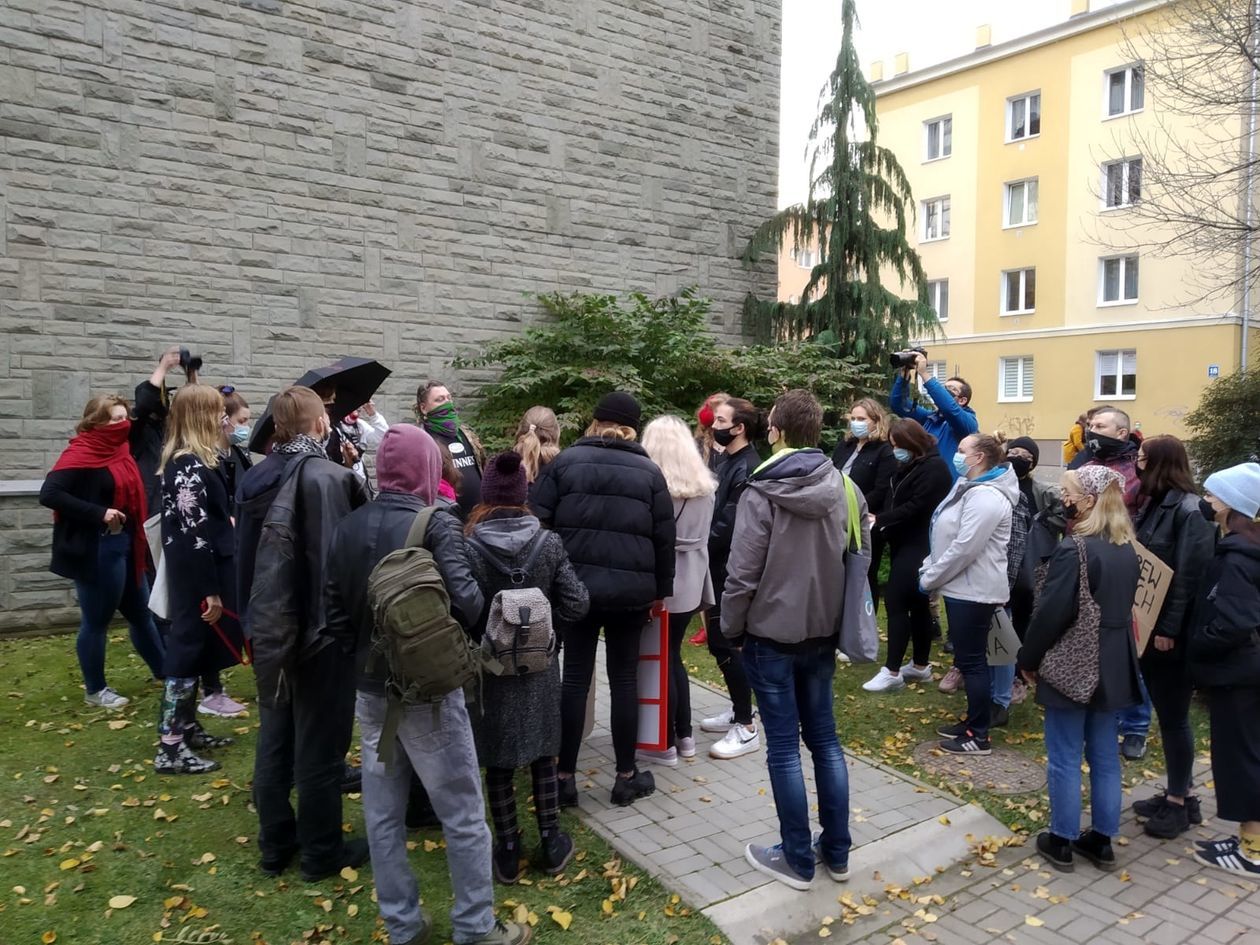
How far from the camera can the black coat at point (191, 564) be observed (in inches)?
179

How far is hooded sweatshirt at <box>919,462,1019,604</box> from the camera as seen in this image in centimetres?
533

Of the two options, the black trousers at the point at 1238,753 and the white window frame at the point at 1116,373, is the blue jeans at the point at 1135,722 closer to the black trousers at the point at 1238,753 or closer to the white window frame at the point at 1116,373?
the black trousers at the point at 1238,753

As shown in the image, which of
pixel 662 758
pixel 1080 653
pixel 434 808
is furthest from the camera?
pixel 662 758

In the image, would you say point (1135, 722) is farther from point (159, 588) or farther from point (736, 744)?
point (159, 588)

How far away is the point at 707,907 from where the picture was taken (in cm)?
365

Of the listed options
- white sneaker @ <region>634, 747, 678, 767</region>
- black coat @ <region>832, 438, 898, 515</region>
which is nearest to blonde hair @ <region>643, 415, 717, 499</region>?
white sneaker @ <region>634, 747, 678, 767</region>

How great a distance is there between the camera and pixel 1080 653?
3.98 metres

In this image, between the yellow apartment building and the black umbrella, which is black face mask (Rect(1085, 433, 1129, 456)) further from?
the yellow apartment building

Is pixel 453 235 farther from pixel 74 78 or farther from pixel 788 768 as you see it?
pixel 788 768

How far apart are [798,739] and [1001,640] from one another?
7.20 feet

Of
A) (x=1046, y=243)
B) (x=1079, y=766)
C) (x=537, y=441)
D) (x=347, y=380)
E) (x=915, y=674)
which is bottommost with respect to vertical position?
(x=915, y=674)

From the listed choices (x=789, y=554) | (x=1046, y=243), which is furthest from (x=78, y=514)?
(x=1046, y=243)

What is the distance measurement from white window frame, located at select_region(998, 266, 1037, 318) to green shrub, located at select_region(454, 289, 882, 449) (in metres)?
20.9

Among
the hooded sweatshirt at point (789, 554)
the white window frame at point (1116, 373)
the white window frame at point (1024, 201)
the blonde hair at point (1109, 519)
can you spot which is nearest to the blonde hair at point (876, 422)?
the blonde hair at point (1109, 519)
